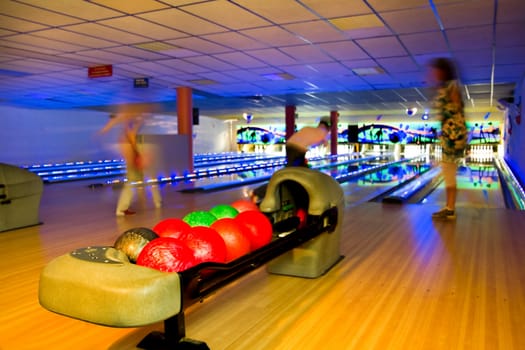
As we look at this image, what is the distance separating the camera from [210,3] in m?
3.96

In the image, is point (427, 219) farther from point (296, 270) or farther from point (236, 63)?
point (236, 63)

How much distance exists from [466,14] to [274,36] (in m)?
2.09

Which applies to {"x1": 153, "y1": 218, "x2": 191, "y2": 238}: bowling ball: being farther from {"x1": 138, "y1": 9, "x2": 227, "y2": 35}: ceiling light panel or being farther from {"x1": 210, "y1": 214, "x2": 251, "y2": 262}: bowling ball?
{"x1": 138, "y1": 9, "x2": 227, "y2": 35}: ceiling light panel

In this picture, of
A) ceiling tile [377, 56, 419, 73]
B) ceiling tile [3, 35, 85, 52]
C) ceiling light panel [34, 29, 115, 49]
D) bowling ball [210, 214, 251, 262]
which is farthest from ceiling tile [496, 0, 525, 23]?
ceiling tile [3, 35, 85, 52]

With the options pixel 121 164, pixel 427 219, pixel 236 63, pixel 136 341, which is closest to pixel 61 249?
pixel 136 341

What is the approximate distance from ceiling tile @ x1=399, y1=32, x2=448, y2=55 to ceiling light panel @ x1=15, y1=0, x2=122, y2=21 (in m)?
3.37

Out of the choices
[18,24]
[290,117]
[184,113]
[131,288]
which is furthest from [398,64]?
[290,117]

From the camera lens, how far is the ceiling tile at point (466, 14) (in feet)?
13.1

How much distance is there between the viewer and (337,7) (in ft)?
13.5

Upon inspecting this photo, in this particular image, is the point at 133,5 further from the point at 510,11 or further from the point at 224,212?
the point at 510,11

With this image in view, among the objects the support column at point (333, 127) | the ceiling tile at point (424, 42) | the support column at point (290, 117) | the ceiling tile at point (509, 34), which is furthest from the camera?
the support column at point (333, 127)

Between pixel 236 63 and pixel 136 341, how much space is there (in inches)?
221

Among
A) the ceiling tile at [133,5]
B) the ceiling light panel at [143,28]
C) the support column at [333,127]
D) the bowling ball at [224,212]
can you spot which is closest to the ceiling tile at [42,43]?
the ceiling light panel at [143,28]

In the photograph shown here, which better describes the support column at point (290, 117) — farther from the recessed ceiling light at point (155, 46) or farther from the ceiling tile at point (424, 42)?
the recessed ceiling light at point (155, 46)
